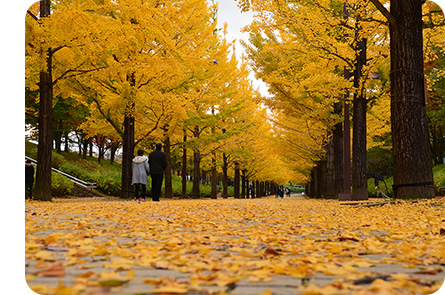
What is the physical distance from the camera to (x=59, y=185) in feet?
50.1

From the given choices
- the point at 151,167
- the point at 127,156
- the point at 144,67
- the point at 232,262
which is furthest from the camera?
the point at 127,156

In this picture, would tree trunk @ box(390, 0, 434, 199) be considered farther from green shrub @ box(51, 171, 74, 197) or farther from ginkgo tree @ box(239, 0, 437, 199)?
green shrub @ box(51, 171, 74, 197)

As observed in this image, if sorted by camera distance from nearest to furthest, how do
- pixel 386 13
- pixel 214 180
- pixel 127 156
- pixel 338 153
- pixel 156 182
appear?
1. pixel 386 13
2. pixel 156 182
3. pixel 127 156
4. pixel 338 153
5. pixel 214 180

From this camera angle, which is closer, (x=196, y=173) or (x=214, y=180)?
(x=196, y=173)

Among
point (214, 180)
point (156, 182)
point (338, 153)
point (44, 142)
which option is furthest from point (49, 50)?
point (214, 180)

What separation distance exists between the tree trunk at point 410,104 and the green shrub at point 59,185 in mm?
12729

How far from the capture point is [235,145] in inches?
832

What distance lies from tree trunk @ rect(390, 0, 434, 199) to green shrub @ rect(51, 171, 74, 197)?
12.7m

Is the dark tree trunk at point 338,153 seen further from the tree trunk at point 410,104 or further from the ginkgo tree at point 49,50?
the ginkgo tree at point 49,50

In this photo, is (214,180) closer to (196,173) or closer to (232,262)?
(196,173)

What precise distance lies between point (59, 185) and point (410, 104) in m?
13.2

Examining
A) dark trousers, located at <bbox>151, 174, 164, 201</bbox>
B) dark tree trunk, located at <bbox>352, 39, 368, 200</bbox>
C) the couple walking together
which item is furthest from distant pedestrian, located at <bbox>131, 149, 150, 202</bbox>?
dark tree trunk, located at <bbox>352, 39, 368, 200</bbox>

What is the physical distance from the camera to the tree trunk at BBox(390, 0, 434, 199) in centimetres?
720

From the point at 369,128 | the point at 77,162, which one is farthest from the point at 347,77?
the point at 77,162
